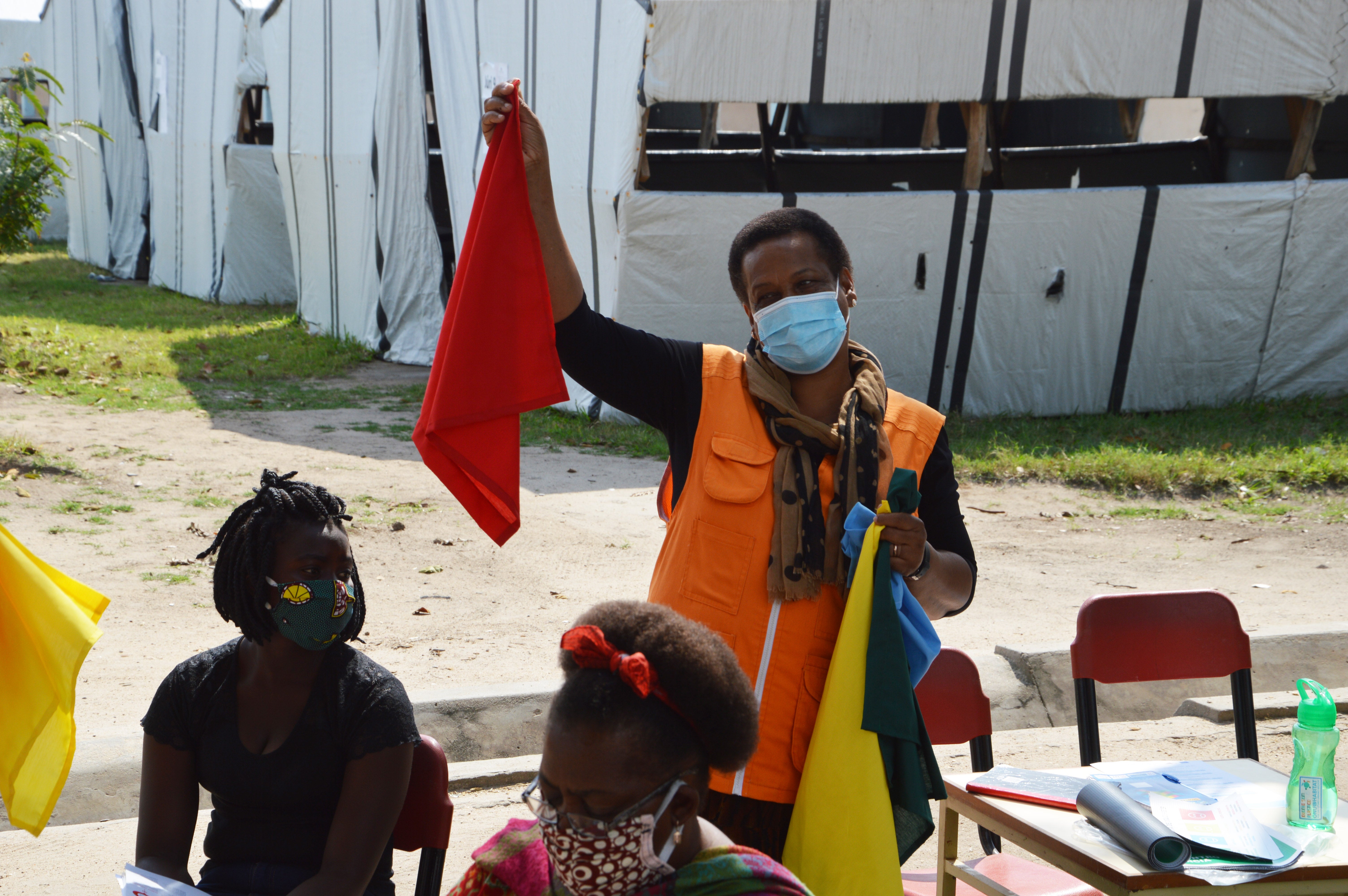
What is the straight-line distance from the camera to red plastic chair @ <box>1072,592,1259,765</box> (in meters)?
3.55

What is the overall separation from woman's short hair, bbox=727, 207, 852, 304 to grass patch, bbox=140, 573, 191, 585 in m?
4.58

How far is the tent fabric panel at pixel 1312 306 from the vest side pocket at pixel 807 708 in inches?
413

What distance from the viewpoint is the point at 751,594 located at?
240 centimetres

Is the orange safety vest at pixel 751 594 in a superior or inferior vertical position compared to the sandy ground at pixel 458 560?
superior

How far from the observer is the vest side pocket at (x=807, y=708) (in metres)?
2.39

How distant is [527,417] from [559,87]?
293cm

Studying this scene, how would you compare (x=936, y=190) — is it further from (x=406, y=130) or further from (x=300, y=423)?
(x=300, y=423)

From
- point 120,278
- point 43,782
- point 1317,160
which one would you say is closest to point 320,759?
point 43,782

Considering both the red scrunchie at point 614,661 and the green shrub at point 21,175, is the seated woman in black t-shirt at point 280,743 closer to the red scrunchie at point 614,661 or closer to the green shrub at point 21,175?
the red scrunchie at point 614,661

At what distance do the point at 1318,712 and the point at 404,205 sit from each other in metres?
12.1

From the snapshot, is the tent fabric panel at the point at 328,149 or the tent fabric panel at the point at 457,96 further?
the tent fabric panel at the point at 328,149

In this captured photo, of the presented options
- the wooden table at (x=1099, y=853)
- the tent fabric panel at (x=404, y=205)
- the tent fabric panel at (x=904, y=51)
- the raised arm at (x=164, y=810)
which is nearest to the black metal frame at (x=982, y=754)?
the wooden table at (x=1099, y=853)

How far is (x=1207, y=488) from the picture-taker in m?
8.78

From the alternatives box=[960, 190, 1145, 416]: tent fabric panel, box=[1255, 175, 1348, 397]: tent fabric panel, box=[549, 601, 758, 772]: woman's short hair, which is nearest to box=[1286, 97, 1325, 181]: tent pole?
box=[1255, 175, 1348, 397]: tent fabric panel
